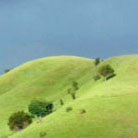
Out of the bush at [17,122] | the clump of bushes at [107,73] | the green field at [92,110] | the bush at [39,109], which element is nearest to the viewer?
the green field at [92,110]

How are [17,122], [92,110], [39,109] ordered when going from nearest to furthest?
[92,110] < [17,122] < [39,109]

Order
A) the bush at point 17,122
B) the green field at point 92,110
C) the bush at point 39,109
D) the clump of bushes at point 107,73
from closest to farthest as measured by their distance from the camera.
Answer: the green field at point 92,110, the bush at point 17,122, the bush at point 39,109, the clump of bushes at point 107,73

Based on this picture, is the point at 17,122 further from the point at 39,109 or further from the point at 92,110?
the point at 92,110

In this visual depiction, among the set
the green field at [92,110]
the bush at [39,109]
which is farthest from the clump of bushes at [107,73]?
the bush at [39,109]

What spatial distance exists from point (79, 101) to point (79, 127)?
21.7 m

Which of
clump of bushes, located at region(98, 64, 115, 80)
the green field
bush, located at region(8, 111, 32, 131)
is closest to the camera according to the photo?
the green field

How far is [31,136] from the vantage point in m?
88.3

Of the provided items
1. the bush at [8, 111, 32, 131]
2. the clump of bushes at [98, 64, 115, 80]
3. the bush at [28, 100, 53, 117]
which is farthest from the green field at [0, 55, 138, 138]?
the bush at [28, 100, 53, 117]

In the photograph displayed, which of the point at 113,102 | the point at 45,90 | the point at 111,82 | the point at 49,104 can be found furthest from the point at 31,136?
the point at 45,90

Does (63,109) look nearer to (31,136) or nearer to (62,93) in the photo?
(31,136)

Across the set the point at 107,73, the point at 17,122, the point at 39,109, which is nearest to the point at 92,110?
the point at 17,122

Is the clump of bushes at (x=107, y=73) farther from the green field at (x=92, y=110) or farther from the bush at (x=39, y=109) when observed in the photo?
the bush at (x=39, y=109)

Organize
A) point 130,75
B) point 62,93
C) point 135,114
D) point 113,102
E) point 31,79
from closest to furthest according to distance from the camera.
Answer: point 135,114
point 113,102
point 130,75
point 62,93
point 31,79

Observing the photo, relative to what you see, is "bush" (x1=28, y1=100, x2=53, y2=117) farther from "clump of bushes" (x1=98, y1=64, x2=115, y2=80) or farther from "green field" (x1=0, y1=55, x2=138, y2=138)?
"clump of bushes" (x1=98, y1=64, x2=115, y2=80)
